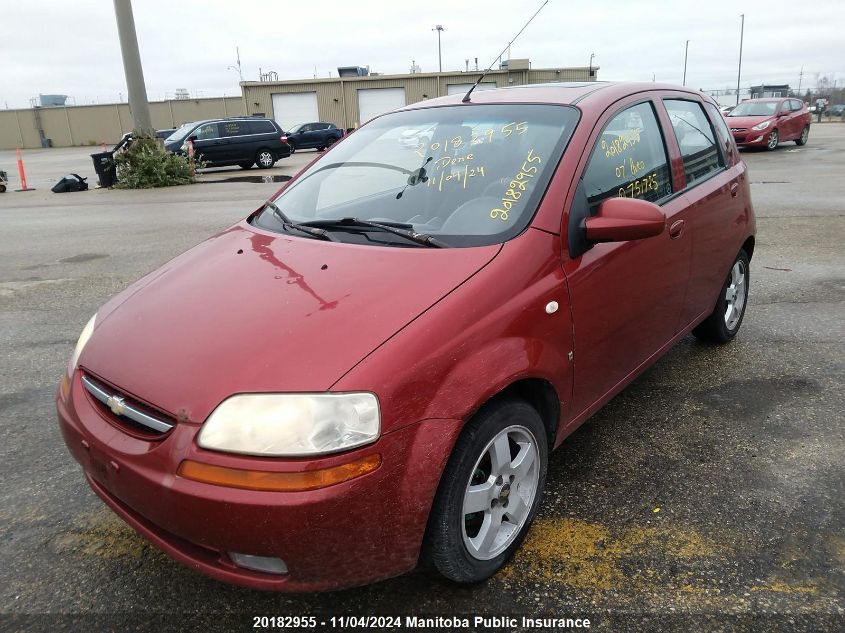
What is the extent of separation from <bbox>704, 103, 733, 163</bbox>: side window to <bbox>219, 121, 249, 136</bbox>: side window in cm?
1914

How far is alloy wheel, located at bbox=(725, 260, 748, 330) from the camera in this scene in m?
4.17

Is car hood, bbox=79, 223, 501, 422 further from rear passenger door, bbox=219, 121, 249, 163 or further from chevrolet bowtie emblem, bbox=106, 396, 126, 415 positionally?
rear passenger door, bbox=219, 121, 249, 163

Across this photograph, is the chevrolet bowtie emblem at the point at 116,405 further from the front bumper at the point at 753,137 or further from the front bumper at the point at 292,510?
the front bumper at the point at 753,137

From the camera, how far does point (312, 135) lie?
30328 millimetres

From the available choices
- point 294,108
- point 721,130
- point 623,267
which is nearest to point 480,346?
point 623,267

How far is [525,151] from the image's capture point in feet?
8.95

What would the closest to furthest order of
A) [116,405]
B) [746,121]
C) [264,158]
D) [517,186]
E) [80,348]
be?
[116,405]
[80,348]
[517,186]
[746,121]
[264,158]

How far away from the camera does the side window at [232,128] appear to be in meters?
20.9

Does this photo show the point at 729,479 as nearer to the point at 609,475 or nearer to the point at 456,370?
the point at 609,475

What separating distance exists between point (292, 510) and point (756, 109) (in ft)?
72.2

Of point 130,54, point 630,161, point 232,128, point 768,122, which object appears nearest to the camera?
point 630,161

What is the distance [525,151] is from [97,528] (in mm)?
2354

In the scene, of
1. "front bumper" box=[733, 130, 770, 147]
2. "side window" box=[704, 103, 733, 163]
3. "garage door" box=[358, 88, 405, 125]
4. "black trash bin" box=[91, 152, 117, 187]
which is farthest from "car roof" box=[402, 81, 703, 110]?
"garage door" box=[358, 88, 405, 125]

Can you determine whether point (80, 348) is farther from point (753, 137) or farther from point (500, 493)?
point (753, 137)
